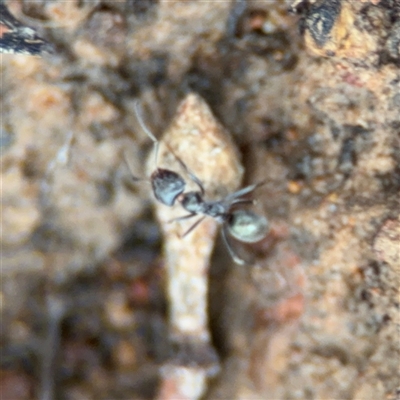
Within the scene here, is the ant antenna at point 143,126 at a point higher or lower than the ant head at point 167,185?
higher

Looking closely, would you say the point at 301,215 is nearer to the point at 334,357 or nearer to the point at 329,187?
the point at 329,187

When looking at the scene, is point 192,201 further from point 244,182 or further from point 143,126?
point 143,126

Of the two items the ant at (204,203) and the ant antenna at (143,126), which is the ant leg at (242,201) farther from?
the ant antenna at (143,126)

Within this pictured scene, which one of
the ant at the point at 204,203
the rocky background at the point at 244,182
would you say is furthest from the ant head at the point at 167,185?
the rocky background at the point at 244,182

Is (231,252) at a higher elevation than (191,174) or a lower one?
lower

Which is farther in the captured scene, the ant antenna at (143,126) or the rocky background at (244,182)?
the ant antenna at (143,126)

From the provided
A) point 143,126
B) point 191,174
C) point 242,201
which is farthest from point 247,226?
point 143,126

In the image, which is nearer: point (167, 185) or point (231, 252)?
point (167, 185)

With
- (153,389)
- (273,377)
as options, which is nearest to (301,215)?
(273,377)
